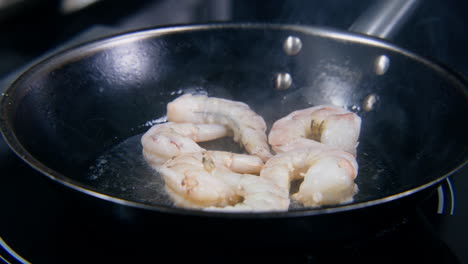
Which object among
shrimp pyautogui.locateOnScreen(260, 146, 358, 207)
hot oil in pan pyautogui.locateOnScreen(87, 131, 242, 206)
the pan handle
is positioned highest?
the pan handle

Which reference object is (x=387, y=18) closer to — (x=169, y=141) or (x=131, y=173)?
(x=169, y=141)

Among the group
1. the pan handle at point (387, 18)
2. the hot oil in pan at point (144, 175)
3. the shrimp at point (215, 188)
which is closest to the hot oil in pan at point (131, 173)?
the hot oil in pan at point (144, 175)

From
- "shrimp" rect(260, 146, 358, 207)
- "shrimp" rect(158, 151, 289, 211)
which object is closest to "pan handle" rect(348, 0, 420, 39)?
"shrimp" rect(260, 146, 358, 207)

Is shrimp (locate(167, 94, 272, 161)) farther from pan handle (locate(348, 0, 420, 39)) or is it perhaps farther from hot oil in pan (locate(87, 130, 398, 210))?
pan handle (locate(348, 0, 420, 39))

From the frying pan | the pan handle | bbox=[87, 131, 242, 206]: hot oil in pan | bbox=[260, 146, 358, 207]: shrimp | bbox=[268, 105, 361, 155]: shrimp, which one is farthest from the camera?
the pan handle

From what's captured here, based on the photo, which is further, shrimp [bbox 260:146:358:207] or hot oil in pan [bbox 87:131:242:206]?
hot oil in pan [bbox 87:131:242:206]

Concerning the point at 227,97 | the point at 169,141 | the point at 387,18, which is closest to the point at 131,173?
the point at 169,141

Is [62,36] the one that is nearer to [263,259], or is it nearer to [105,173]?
[105,173]
